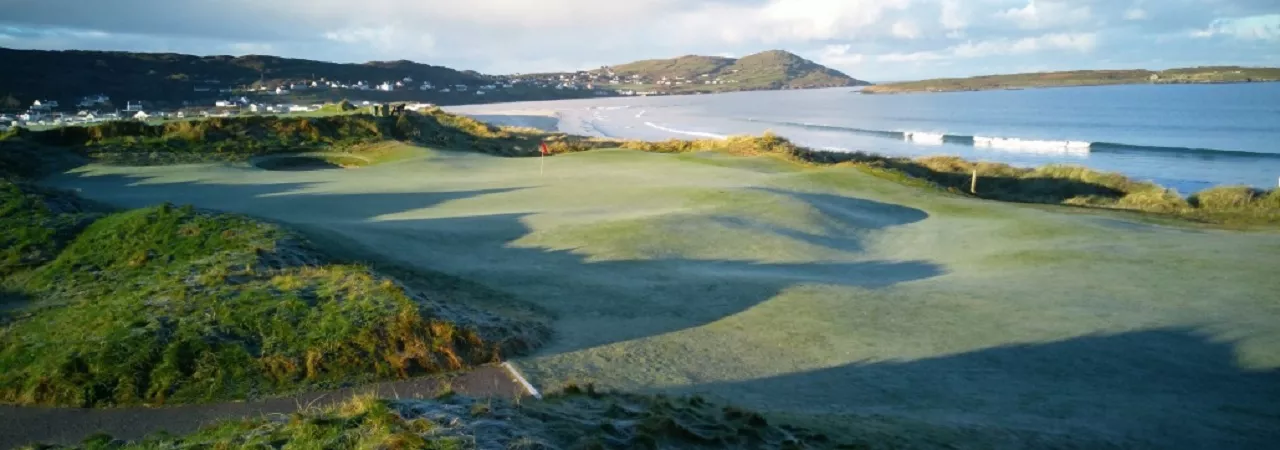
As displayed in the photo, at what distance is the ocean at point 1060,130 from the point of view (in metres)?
55.0

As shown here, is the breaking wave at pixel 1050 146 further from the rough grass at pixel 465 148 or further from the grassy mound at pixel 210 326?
the grassy mound at pixel 210 326

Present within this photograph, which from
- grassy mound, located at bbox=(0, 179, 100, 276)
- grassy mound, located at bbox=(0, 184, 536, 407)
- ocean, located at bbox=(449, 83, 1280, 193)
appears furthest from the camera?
ocean, located at bbox=(449, 83, 1280, 193)

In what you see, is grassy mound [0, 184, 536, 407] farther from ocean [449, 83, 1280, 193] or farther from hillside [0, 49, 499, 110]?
hillside [0, 49, 499, 110]

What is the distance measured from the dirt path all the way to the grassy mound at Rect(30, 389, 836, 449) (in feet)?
4.32

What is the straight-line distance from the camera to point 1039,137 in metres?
72.8

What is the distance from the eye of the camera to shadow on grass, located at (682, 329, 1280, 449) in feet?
26.8

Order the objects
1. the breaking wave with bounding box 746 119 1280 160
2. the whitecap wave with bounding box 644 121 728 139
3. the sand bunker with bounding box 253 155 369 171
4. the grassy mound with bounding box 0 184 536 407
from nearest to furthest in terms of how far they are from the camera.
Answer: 1. the grassy mound with bounding box 0 184 536 407
2. the sand bunker with bounding box 253 155 369 171
3. the breaking wave with bounding box 746 119 1280 160
4. the whitecap wave with bounding box 644 121 728 139

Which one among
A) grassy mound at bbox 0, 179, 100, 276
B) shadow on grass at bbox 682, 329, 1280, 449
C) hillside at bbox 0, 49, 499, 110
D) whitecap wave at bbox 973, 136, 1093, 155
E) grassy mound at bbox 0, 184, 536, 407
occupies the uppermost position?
hillside at bbox 0, 49, 499, 110

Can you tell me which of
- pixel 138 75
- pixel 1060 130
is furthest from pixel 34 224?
pixel 138 75

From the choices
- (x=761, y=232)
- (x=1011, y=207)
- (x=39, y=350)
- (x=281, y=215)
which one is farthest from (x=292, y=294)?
(x=1011, y=207)

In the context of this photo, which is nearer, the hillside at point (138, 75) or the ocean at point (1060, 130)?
the ocean at point (1060, 130)

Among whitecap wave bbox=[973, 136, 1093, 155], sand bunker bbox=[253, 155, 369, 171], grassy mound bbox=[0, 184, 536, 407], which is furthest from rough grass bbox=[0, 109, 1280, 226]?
whitecap wave bbox=[973, 136, 1093, 155]

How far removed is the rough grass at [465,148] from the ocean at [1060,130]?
32.5ft

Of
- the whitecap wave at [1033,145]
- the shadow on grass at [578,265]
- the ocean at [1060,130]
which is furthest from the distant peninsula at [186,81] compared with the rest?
the whitecap wave at [1033,145]
